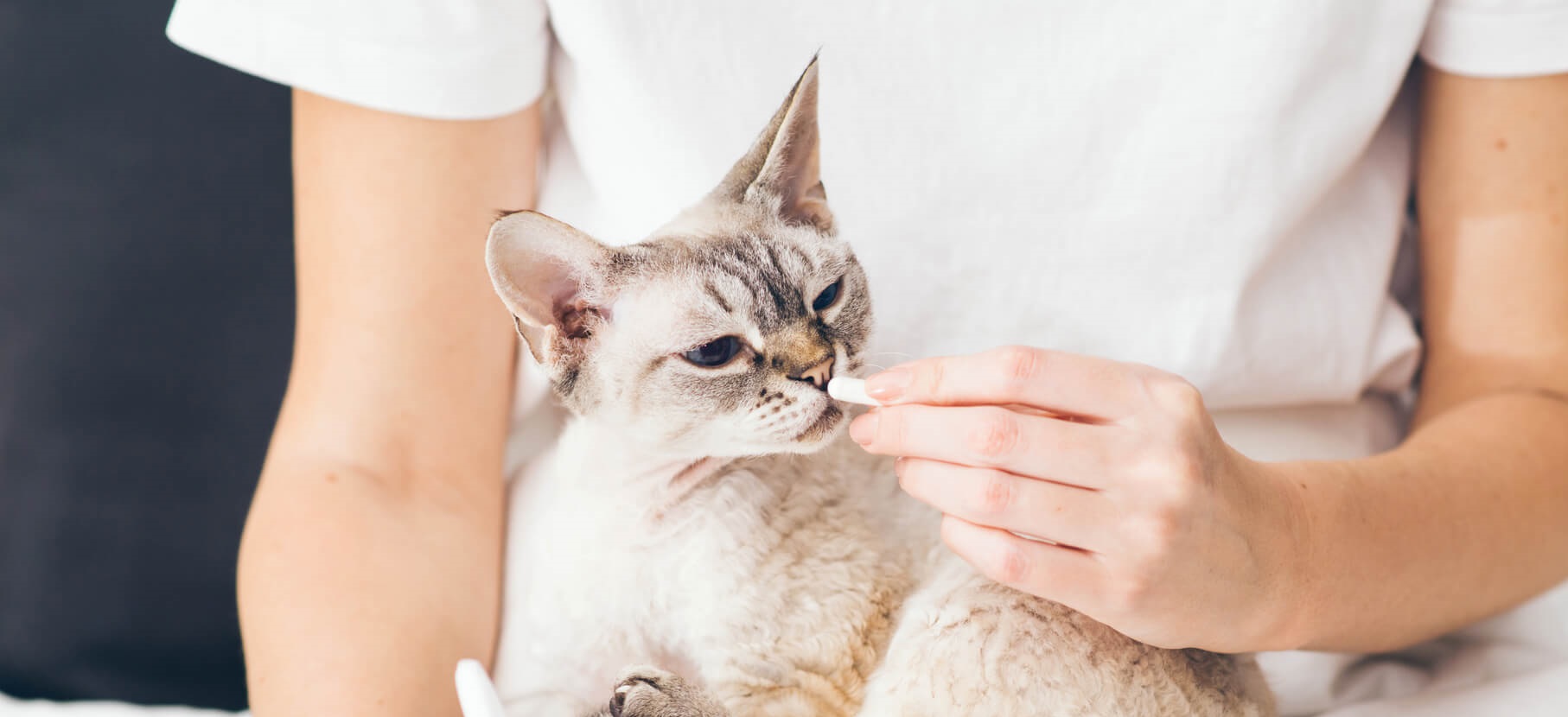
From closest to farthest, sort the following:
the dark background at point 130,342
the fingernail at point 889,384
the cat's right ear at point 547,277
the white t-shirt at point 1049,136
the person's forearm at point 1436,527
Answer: the cat's right ear at point 547,277 < the fingernail at point 889,384 < the person's forearm at point 1436,527 < the white t-shirt at point 1049,136 < the dark background at point 130,342

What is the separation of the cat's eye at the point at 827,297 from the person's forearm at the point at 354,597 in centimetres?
68

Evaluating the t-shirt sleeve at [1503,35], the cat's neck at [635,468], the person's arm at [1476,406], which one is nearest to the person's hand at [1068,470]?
the cat's neck at [635,468]

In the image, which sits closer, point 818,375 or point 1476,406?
point 818,375

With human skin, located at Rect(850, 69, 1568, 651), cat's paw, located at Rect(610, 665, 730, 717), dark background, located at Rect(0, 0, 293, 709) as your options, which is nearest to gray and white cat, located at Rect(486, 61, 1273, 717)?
cat's paw, located at Rect(610, 665, 730, 717)

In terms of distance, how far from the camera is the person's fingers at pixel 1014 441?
98 cm

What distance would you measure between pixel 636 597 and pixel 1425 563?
1.16 m

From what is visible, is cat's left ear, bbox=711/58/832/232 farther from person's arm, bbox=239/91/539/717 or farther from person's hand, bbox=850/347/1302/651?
person's arm, bbox=239/91/539/717

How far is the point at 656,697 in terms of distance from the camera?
3.51ft

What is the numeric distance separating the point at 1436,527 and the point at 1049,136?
0.83 metres

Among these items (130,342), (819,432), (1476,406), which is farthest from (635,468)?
(1476,406)

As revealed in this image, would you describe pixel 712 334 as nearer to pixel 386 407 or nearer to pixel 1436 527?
pixel 386 407

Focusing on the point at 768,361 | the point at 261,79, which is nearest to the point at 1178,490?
the point at 768,361

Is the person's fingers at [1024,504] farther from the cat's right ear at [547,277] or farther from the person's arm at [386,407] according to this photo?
the person's arm at [386,407]

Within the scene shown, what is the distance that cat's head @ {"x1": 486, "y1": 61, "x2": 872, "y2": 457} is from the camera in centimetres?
106
